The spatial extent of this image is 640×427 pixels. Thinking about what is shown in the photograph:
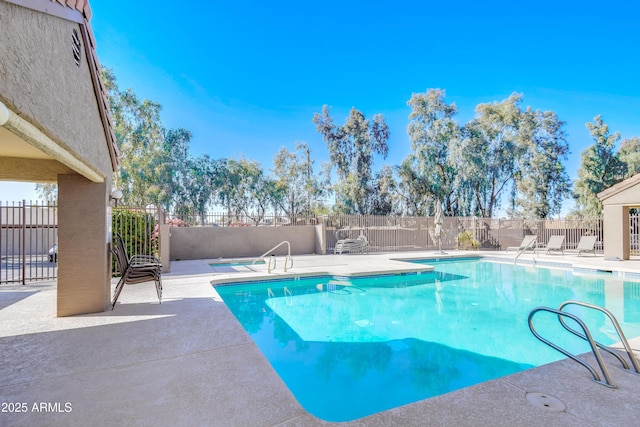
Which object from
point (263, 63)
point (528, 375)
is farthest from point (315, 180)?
point (528, 375)

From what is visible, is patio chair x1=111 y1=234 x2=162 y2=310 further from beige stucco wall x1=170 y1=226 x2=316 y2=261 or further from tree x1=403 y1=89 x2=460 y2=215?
tree x1=403 y1=89 x2=460 y2=215

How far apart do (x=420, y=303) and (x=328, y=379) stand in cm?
363

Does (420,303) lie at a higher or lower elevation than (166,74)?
lower

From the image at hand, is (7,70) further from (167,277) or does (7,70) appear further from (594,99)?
(594,99)

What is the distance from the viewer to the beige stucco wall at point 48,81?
5.95ft

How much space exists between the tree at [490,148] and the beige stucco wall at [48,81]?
69.5 feet

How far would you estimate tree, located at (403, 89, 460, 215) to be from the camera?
21578 millimetres

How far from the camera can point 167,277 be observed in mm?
7406

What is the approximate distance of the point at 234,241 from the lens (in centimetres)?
1284

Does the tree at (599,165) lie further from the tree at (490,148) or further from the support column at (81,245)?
the support column at (81,245)

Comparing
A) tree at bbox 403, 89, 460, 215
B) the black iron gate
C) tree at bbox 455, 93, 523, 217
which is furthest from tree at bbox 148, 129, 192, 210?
tree at bbox 455, 93, 523, 217

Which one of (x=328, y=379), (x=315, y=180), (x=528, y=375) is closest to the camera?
(x=528, y=375)

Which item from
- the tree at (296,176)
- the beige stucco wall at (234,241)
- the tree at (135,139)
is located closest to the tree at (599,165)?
the tree at (296,176)

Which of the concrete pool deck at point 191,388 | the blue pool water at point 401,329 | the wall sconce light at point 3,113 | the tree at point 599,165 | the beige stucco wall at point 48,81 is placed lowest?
the blue pool water at point 401,329
